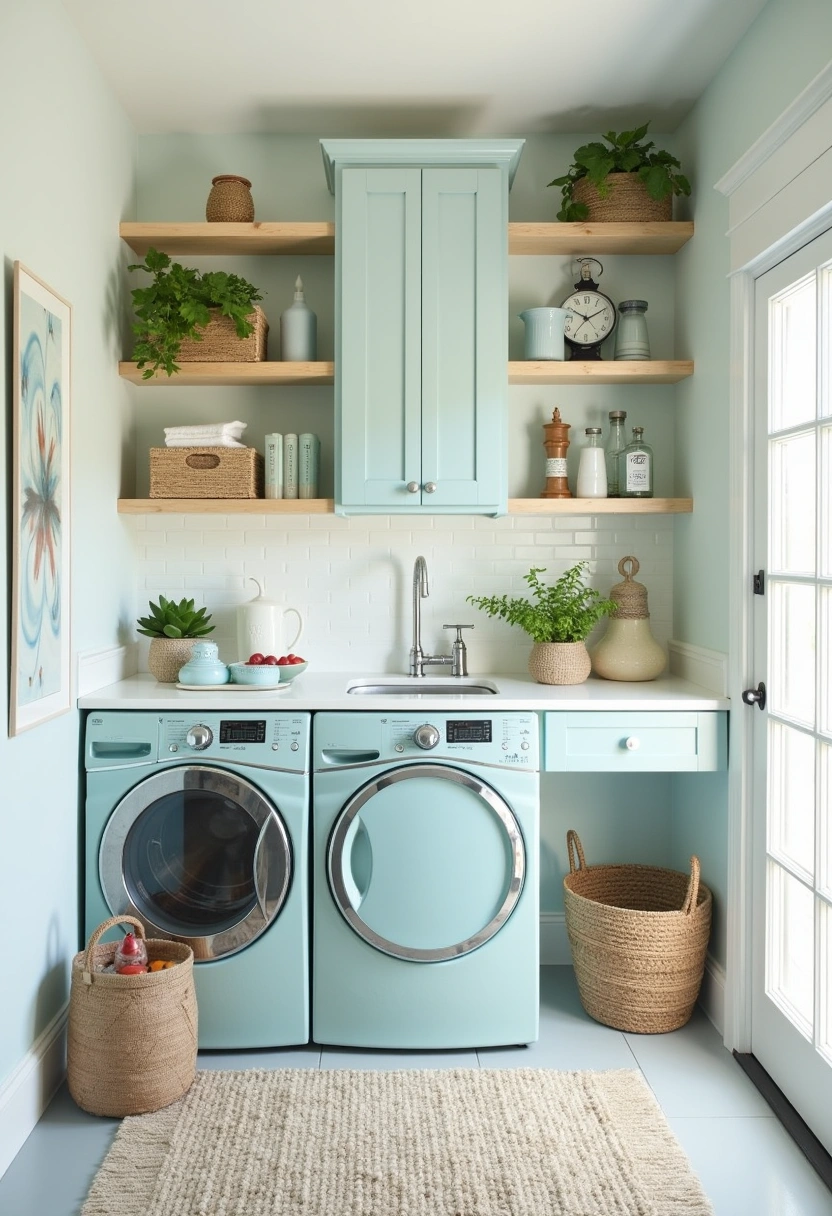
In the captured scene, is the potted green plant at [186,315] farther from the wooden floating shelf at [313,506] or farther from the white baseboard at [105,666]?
the white baseboard at [105,666]

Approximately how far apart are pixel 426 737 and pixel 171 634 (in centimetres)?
89

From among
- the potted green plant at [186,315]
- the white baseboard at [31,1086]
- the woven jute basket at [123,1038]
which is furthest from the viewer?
the potted green plant at [186,315]

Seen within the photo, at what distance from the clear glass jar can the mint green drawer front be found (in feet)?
→ 3.93

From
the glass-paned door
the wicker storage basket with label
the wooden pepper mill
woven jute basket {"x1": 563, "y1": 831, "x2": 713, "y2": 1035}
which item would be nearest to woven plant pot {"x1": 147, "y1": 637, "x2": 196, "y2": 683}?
the wicker storage basket with label

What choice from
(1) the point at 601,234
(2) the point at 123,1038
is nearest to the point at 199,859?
(2) the point at 123,1038

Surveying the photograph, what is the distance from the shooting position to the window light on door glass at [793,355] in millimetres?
2262

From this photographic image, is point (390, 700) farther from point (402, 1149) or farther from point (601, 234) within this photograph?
point (601, 234)

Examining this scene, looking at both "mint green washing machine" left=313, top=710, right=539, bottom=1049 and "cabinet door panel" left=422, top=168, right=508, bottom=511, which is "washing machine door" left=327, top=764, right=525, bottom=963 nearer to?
"mint green washing machine" left=313, top=710, right=539, bottom=1049

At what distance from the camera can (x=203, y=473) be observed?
3.05 metres

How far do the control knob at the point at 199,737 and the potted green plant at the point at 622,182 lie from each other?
1924mm

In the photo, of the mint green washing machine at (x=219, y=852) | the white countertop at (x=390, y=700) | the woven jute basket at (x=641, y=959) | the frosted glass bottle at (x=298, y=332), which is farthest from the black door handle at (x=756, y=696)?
the frosted glass bottle at (x=298, y=332)

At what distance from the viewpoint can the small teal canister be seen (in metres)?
2.83

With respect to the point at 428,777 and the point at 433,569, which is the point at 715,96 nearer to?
the point at 433,569

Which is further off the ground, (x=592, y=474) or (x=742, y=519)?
(x=592, y=474)
